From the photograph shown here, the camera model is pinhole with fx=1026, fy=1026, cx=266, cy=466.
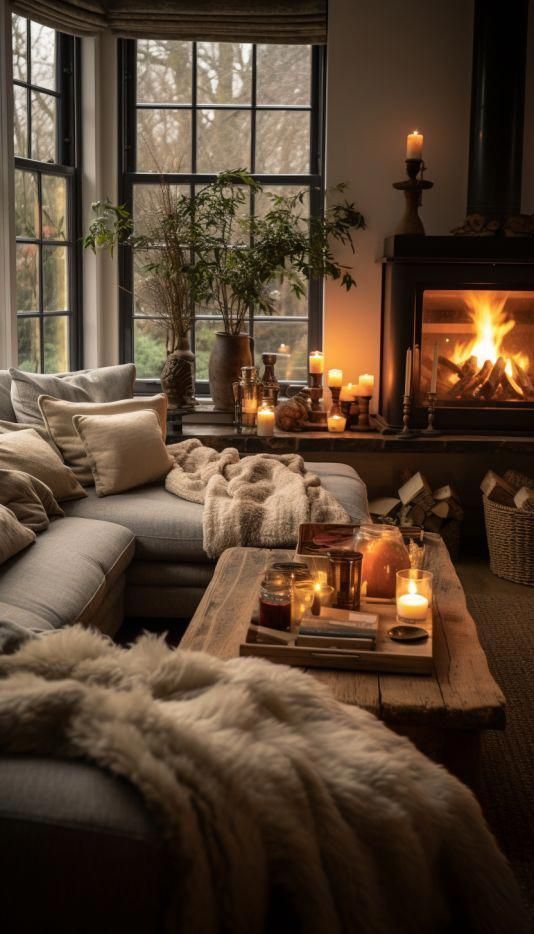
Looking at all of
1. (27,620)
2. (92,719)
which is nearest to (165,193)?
(27,620)

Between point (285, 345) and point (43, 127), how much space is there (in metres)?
1.56

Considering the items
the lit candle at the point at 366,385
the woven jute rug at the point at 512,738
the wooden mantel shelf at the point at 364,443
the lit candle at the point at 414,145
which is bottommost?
the woven jute rug at the point at 512,738

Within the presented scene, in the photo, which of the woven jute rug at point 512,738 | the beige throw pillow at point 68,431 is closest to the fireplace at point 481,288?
the woven jute rug at point 512,738

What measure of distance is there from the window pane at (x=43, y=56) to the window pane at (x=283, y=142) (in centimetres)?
101

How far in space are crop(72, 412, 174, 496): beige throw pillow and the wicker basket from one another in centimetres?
147

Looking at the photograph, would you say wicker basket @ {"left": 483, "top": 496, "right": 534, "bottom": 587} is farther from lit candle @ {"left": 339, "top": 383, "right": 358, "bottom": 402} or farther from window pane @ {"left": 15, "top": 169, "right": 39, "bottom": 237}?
window pane @ {"left": 15, "top": 169, "right": 39, "bottom": 237}

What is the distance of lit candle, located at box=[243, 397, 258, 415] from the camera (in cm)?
471

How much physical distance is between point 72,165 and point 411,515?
237cm

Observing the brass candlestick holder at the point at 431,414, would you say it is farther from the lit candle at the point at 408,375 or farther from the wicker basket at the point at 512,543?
the wicker basket at the point at 512,543

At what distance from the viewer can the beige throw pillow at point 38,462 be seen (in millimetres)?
3404

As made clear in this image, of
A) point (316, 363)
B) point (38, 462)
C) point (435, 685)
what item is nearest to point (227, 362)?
point (316, 363)

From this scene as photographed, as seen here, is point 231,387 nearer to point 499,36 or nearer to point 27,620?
point 499,36

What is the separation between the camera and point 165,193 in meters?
5.05

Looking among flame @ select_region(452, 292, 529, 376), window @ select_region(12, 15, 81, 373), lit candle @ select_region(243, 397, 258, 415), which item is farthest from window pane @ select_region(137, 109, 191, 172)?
flame @ select_region(452, 292, 529, 376)
